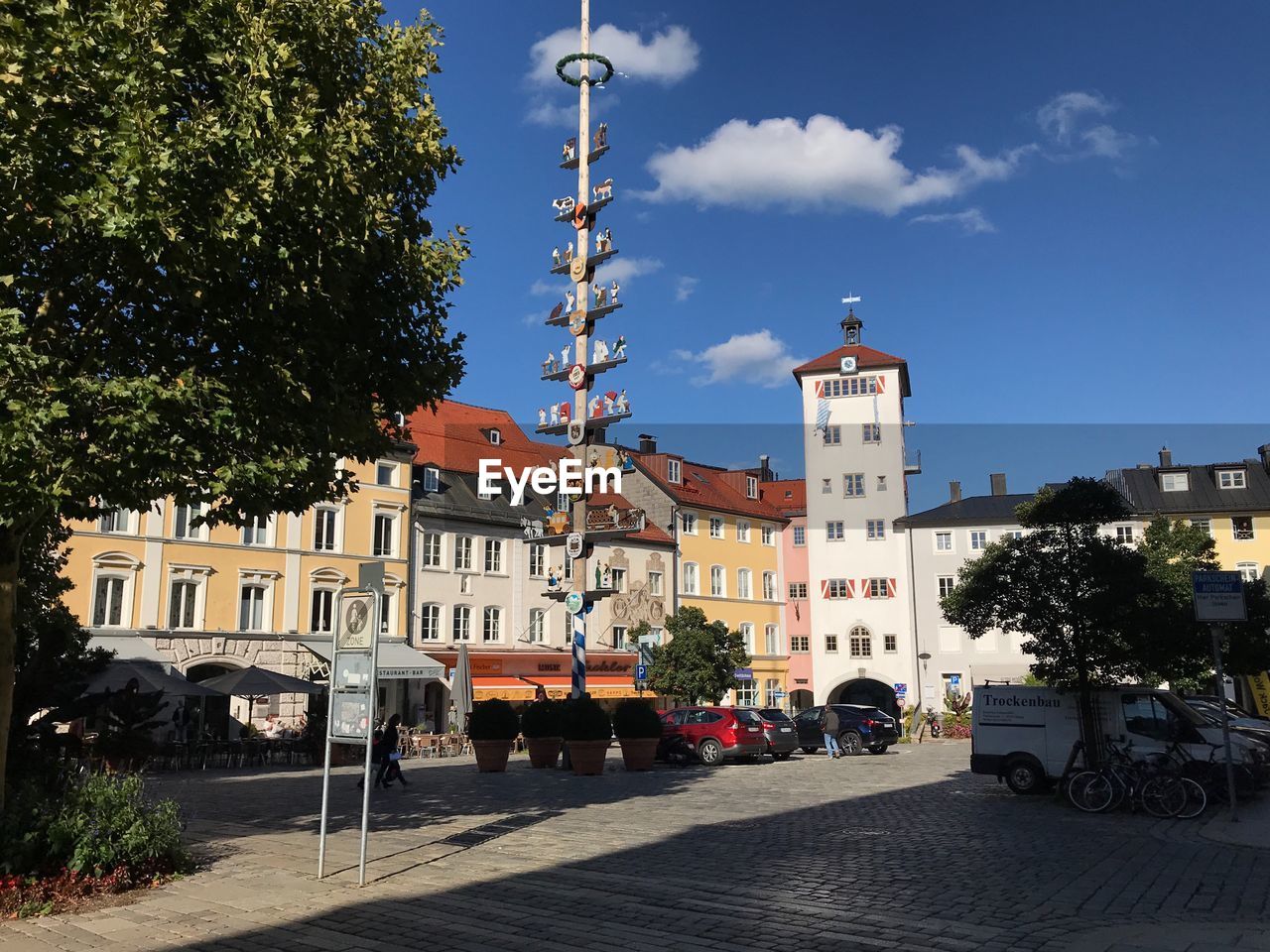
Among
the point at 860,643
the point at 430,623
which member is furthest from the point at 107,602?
the point at 860,643

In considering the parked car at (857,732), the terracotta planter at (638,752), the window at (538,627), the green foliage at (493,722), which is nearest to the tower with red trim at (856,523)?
the window at (538,627)

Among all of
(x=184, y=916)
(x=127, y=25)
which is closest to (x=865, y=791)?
(x=184, y=916)

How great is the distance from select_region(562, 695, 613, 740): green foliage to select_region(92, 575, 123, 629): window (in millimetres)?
17352

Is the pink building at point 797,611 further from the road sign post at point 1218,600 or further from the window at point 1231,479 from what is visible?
the road sign post at point 1218,600

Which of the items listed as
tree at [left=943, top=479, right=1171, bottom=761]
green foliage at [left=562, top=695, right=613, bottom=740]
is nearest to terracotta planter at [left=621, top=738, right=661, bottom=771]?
green foliage at [left=562, top=695, right=613, bottom=740]

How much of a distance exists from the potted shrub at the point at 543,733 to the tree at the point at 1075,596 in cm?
1128

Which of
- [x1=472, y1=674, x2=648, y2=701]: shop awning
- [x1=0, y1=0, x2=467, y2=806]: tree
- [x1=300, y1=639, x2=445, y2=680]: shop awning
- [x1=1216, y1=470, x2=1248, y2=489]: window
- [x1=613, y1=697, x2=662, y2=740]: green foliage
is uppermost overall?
[x1=1216, y1=470, x2=1248, y2=489]: window

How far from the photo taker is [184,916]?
29.1 ft

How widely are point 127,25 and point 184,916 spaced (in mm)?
7324

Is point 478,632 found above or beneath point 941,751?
above

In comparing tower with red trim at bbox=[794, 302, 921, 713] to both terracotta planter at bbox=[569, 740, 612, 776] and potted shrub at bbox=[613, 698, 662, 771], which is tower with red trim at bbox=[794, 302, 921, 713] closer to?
potted shrub at bbox=[613, 698, 662, 771]

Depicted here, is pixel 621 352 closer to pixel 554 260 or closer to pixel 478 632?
pixel 554 260

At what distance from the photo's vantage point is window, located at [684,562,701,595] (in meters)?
55.2

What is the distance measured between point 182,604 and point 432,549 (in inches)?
407
